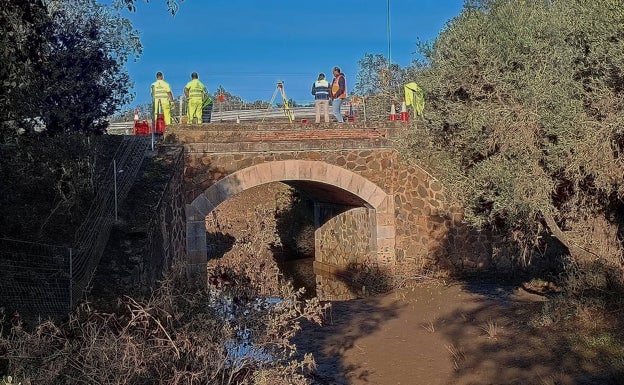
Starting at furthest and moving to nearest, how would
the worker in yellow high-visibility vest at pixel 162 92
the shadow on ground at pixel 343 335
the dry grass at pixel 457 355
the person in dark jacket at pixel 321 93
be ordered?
1. the person in dark jacket at pixel 321 93
2. the worker in yellow high-visibility vest at pixel 162 92
3. the shadow on ground at pixel 343 335
4. the dry grass at pixel 457 355

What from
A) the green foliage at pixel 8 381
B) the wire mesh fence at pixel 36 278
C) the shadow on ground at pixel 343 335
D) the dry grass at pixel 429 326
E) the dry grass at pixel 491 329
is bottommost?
the shadow on ground at pixel 343 335

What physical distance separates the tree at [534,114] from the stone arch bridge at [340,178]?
193 inches

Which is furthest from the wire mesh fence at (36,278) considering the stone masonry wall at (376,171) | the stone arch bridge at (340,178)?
the stone masonry wall at (376,171)

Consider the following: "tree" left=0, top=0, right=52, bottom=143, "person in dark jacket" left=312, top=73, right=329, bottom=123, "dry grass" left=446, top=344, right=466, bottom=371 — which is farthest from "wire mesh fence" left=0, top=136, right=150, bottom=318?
"person in dark jacket" left=312, top=73, right=329, bottom=123

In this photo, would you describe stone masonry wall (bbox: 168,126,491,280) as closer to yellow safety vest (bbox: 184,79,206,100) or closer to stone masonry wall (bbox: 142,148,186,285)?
stone masonry wall (bbox: 142,148,186,285)

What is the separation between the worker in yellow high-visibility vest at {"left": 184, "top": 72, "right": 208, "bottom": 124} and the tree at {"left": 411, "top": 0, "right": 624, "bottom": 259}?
20.0 ft

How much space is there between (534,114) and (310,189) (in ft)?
30.7

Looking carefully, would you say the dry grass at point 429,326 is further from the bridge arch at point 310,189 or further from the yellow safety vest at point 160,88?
the yellow safety vest at point 160,88

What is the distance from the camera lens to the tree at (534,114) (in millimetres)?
7457

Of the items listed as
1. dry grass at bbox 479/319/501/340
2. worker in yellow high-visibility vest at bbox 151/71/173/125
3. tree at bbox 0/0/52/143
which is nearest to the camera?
tree at bbox 0/0/52/143

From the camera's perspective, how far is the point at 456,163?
9008 mm

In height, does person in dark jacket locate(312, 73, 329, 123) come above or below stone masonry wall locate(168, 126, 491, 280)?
above

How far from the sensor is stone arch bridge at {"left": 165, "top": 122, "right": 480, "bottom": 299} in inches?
517

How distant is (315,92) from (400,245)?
3573 millimetres
